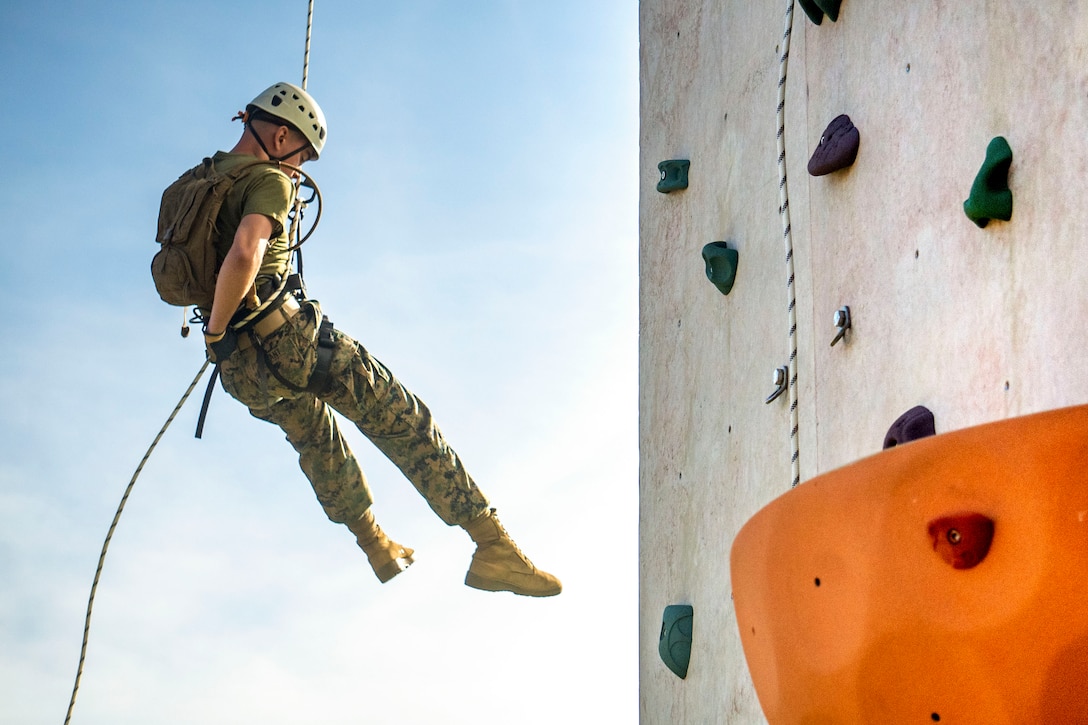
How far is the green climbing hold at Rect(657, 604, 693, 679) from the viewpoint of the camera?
113 inches

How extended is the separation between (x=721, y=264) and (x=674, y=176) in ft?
1.62

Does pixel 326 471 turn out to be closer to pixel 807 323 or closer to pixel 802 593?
pixel 807 323

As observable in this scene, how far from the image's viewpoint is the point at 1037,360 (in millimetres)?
1771

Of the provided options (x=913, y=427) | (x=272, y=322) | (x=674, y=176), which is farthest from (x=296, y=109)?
(x=913, y=427)

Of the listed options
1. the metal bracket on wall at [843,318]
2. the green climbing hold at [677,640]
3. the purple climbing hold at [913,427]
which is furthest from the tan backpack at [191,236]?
the purple climbing hold at [913,427]

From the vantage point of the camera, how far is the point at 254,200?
11.8ft

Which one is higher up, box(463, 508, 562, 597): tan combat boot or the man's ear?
the man's ear

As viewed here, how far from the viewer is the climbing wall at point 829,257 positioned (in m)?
1.82

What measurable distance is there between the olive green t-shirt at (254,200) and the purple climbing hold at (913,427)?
6.90ft

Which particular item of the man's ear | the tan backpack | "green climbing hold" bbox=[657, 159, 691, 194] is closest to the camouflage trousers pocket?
the tan backpack

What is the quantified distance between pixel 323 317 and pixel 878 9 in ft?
6.83

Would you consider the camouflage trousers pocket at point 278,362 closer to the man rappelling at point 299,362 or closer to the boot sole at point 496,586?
the man rappelling at point 299,362

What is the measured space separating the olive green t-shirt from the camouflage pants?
0.90 ft

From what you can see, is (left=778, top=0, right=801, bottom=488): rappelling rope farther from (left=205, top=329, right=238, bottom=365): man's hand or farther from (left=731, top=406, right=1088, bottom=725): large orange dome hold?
(left=205, top=329, right=238, bottom=365): man's hand
